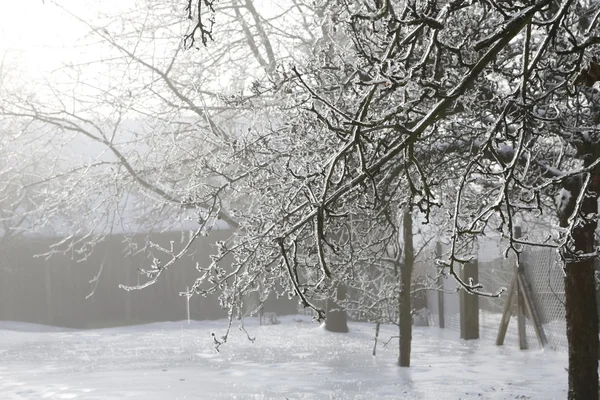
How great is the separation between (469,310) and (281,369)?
16.9 feet

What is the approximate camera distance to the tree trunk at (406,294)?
392 inches

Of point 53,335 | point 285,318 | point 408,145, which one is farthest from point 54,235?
point 408,145

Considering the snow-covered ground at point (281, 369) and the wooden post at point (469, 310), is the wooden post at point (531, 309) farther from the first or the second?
the wooden post at point (469, 310)

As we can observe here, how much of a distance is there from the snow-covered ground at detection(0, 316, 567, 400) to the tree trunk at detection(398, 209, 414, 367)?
25cm

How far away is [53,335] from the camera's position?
19969mm

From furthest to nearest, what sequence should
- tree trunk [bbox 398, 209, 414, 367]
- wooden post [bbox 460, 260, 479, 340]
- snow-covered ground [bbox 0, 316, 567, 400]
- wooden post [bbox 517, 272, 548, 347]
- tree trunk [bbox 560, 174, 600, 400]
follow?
wooden post [bbox 460, 260, 479, 340] < wooden post [bbox 517, 272, 548, 347] < tree trunk [bbox 398, 209, 414, 367] < snow-covered ground [bbox 0, 316, 567, 400] < tree trunk [bbox 560, 174, 600, 400]

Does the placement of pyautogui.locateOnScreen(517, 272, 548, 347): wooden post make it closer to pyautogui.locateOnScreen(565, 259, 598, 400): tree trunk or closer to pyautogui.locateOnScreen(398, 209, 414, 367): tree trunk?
pyautogui.locateOnScreen(398, 209, 414, 367): tree trunk

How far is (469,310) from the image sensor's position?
14.2 metres

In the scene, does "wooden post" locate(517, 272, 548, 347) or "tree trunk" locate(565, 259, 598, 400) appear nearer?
"tree trunk" locate(565, 259, 598, 400)

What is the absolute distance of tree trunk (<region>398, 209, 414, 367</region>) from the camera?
997 centimetres

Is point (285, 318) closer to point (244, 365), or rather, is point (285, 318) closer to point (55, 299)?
point (55, 299)

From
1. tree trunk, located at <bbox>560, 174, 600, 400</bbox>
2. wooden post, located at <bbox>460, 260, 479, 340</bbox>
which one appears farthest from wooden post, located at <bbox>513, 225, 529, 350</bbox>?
tree trunk, located at <bbox>560, 174, 600, 400</bbox>

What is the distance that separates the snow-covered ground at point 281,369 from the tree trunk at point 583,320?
1.35 meters

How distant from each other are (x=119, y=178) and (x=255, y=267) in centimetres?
731
